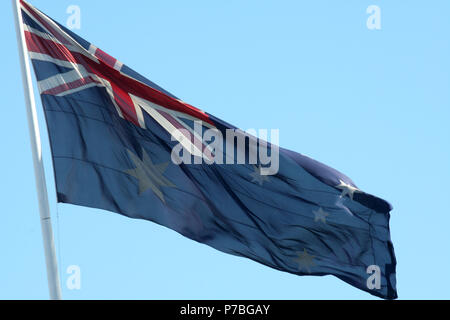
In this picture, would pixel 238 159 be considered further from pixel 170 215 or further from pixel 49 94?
pixel 49 94

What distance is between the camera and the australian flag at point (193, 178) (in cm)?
2022

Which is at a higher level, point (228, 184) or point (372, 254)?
point (228, 184)

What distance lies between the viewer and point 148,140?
20.8 m

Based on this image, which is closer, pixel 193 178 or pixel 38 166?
pixel 38 166

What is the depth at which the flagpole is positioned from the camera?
1756cm

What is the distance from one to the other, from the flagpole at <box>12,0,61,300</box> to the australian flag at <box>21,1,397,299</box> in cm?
101

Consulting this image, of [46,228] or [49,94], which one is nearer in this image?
[46,228]

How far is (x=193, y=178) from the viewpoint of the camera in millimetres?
20859

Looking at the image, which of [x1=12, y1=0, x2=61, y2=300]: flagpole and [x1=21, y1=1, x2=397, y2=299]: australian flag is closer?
[x1=12, y1=0, x2=61, y2=300]: flagpole

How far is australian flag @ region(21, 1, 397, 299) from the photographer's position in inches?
796

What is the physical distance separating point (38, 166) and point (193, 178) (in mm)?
3615

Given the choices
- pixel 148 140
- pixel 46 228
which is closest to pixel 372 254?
pixel 148 140
